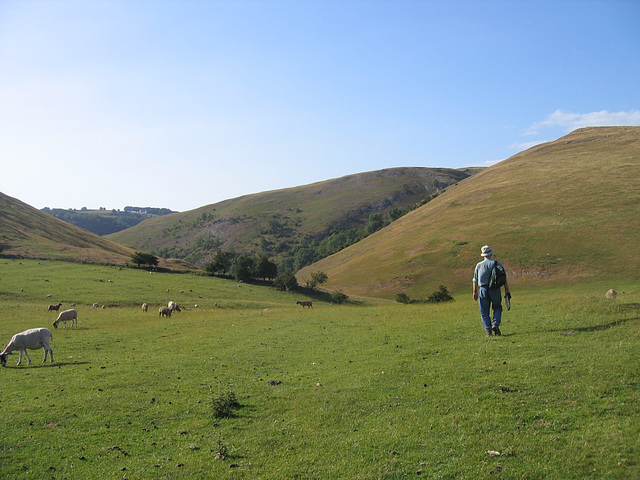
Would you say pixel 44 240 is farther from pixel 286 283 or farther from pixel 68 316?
pixel 68 316

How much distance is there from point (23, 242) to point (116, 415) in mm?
99742

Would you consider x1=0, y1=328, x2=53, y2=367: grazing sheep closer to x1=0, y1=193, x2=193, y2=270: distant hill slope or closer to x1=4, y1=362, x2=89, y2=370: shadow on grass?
x1=4, y1=362, x2=89, y2=370: shadow on grass

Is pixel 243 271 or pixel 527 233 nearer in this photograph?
pixel 243 271

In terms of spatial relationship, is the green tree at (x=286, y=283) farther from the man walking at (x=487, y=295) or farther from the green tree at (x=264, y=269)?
the man walking at (x=487, y=295)

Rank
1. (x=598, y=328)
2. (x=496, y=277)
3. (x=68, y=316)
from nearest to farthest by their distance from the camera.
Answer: (x=598, y=328) < (x=496, y=277) < (x=68, y=316)

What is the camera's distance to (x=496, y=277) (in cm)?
1623

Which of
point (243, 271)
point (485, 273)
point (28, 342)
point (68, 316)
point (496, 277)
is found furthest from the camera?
point (243, 271)

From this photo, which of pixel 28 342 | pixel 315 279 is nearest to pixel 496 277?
pixel 28 342

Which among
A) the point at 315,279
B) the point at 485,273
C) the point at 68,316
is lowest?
the point at 315,279

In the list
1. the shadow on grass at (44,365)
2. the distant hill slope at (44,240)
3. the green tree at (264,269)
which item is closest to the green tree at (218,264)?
the distant hill slope at (44,240)

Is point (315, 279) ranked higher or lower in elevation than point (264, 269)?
lower

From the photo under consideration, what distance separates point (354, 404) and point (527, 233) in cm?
8985

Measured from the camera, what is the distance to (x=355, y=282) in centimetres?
10488

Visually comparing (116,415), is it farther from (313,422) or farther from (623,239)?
(623,239)
